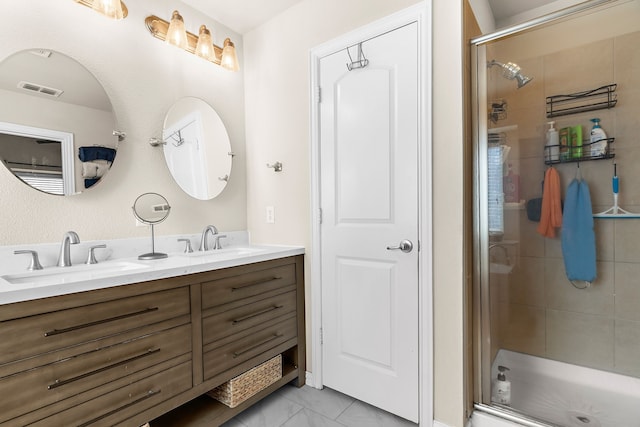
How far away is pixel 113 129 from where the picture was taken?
1.76 meters

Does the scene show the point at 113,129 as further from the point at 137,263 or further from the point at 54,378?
the point at 54,378

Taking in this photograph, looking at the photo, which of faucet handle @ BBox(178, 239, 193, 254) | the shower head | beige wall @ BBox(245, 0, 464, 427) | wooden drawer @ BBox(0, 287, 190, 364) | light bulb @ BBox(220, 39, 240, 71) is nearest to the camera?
wooden drawer @ BBox(0, 287, 190, 364)

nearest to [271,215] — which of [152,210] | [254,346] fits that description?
[152,210]

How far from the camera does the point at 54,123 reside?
157 centimetres

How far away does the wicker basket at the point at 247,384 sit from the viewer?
1.67 metres

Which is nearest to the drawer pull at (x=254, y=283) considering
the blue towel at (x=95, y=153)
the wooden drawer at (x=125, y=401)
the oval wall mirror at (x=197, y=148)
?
the wooden drawer at (x=125, y=401)

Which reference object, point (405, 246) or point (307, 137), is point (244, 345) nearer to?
point (405, 246)

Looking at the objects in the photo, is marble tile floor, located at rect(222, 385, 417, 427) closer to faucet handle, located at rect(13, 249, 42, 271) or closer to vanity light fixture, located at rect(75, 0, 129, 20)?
faucet handle, located at rect(13, 249, 42, 271)

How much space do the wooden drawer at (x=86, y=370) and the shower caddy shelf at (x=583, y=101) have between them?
225 cm

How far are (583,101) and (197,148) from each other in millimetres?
2350

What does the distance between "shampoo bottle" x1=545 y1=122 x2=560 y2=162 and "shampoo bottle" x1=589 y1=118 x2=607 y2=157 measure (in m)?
0.16

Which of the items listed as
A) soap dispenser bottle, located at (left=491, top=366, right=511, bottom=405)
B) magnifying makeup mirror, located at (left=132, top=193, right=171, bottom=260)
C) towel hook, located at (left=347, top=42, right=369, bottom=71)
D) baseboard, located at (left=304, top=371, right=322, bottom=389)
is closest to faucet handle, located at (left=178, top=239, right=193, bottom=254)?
magnifying makeup mirror, located at (left=132, top=193, right=171, bottom=260)

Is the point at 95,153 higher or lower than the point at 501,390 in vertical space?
higher

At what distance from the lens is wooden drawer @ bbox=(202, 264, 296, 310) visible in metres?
1.56
